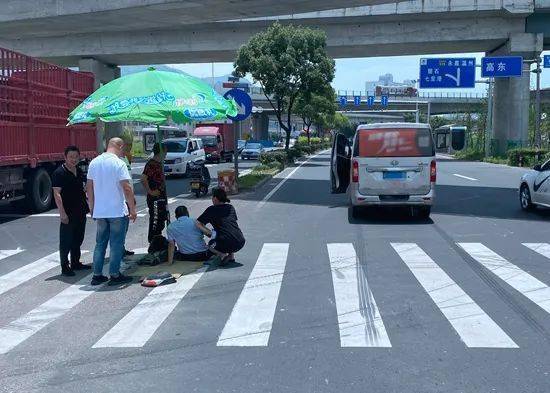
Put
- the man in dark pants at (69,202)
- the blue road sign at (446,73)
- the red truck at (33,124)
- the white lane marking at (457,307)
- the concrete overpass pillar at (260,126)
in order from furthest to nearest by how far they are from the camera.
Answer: the concrete overpass pillar at (260,126), the blue road sign at (446,73), the red truck at (33,124), the man in dark pants at (69,202), the white lane marking at (457,307)

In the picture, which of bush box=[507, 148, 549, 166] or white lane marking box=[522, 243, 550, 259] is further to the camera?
bush box=[507, 148, 549, 166]

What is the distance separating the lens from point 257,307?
7016 millimetres

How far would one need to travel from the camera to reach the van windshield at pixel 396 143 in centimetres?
1358

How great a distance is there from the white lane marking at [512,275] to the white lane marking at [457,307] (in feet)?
2.35

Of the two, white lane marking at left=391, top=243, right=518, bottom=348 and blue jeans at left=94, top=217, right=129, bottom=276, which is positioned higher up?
blue jeans at left=94, top=217, right=129, bottom=276

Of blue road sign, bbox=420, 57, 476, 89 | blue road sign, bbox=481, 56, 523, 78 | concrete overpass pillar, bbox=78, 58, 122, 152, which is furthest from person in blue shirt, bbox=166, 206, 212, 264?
blue road sign, bbox=420, 57, 476, 89

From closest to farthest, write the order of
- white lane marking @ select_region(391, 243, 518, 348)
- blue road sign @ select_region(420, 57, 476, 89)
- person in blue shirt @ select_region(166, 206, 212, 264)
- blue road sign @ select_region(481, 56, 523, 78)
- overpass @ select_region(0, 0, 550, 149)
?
white lane marking @ select_region(391, 243, 518, 348), person in blue shirt @ select_region(166, 206, 212, 264), overpass @ select_region(0, 0, 550, 149), blue road sign @ select_region(481, 56, 523, 78), blue road sign @ select_region(420, 57, 476, 89)

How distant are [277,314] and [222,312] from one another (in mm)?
586

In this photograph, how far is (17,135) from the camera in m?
14.3

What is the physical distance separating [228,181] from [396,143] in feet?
23.2

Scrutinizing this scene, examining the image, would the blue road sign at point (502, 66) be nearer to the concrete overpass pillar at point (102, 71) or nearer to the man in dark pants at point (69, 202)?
the concrete overpass pillar at point (102, 71)

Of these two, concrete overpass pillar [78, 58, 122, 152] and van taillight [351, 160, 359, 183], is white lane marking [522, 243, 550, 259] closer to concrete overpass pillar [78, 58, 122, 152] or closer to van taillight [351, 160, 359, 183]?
van taillight [351, 160, 359, 183]

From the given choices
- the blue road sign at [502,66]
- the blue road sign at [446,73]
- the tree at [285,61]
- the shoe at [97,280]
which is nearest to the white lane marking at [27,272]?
the shoe at [97,280]

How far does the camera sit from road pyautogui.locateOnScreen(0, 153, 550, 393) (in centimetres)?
501
